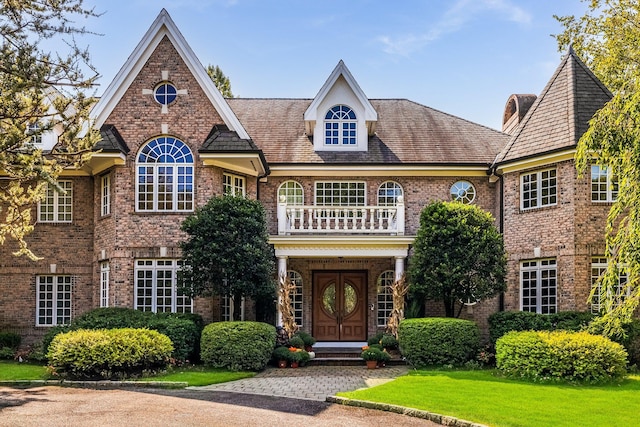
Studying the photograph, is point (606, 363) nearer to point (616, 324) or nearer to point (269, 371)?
point (616, 324)

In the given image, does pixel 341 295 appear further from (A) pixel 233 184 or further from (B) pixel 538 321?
(B) pixel 538 321

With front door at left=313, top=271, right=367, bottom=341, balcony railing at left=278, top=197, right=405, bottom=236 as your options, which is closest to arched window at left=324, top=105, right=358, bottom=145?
balcony railing at left=278, top=197, right=405, bottom=236

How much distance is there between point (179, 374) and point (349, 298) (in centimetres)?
810

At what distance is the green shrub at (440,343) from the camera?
1700 cm

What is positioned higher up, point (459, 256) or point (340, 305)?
point (459, 256)

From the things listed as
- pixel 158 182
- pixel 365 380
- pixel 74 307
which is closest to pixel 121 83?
pixel 158 182

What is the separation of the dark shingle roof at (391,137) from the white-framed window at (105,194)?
5.18m

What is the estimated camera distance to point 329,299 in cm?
2208

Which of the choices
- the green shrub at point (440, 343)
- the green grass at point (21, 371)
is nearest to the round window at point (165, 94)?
the green grass at point (21, 371)

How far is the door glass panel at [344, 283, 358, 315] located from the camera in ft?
72.2

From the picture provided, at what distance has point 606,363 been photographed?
14.2m

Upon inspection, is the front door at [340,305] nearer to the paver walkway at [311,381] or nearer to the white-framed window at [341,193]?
the white-framed window at [341,193]

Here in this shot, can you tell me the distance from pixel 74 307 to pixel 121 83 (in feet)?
24.3

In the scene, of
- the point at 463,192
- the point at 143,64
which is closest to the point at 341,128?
the point at 463,192
